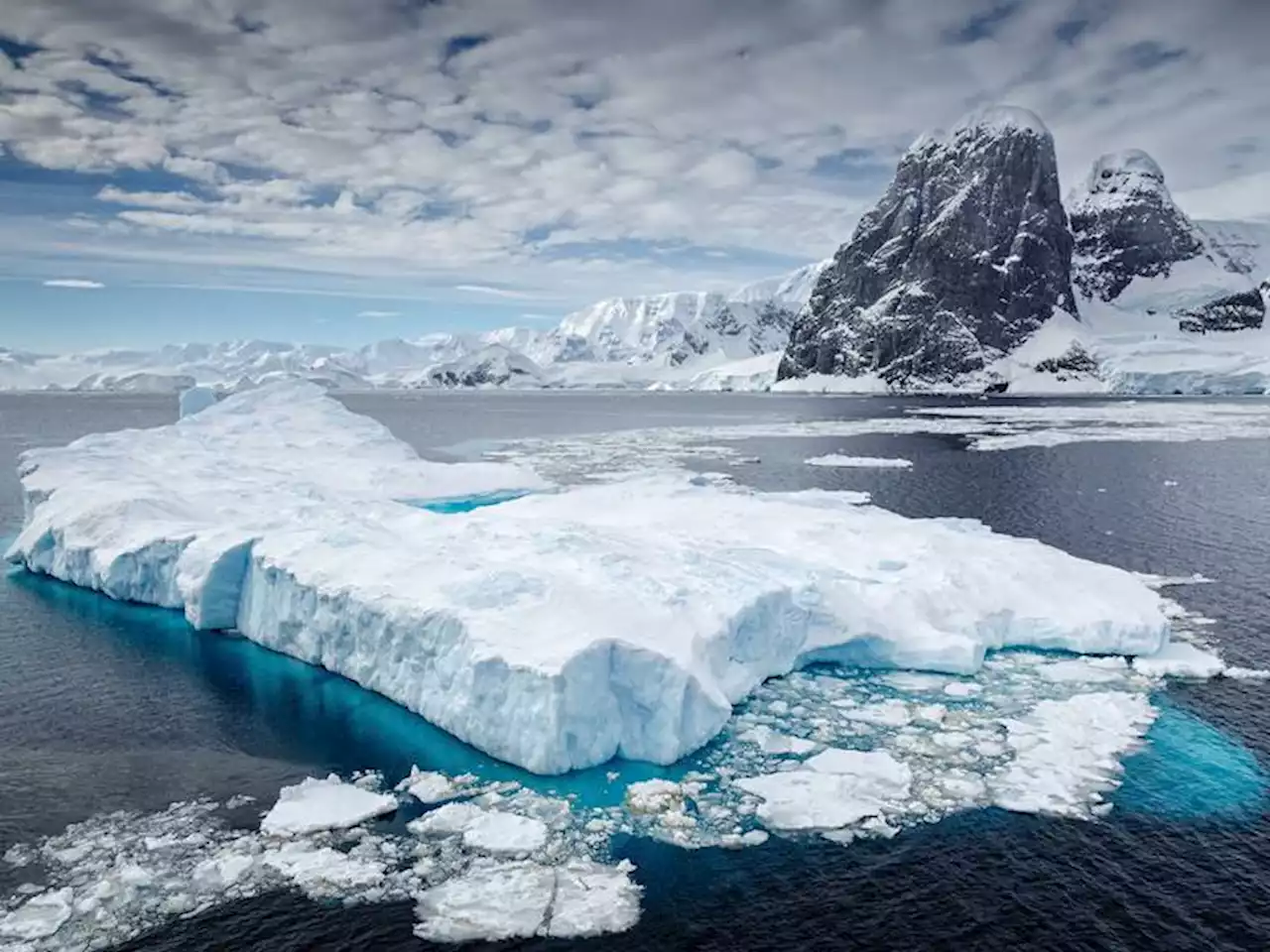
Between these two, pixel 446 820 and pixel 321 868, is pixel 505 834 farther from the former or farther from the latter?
pixel 321 868

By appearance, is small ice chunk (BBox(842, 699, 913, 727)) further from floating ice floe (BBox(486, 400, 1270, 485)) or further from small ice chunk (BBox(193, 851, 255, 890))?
floating ice floe (BBox(486, 400, 1270, 485))

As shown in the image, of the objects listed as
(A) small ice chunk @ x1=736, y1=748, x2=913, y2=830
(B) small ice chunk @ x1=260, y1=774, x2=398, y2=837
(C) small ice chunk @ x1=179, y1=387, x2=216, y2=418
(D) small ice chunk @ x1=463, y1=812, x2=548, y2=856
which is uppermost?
(C) small ice chunk @ x1=179, y1=387, x2=216, y2=418

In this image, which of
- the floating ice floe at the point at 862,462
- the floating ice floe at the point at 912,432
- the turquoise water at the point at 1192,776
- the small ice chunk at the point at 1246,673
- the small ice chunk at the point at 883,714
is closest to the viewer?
the turquoise water at the point at 1192,776

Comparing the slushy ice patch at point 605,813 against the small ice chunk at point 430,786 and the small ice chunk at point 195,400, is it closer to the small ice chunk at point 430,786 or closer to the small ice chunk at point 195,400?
the small ice chunk at point 430,786

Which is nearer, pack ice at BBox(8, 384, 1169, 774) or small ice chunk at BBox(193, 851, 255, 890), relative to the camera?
small ice chunk at BBox(193, 851, 255, 890)

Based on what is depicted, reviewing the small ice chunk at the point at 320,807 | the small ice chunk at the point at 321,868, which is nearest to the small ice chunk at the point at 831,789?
the small ice chunk at the point at 321,868

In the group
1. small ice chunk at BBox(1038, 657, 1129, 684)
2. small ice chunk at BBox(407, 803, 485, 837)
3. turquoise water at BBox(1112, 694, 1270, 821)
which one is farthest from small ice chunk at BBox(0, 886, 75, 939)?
small ice chunk at BBox(1038, 657, 1129, 684)

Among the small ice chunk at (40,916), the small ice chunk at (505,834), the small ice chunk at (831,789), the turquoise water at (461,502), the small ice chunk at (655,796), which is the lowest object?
the small ice chunk at (40,916)
